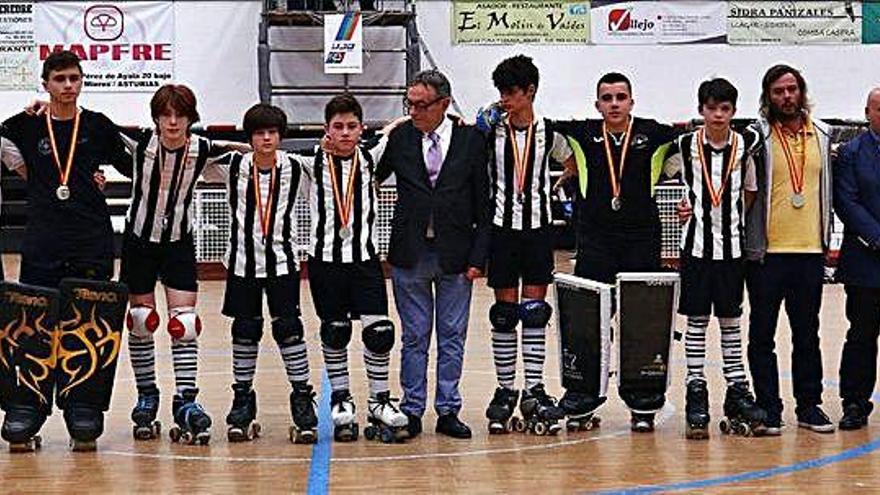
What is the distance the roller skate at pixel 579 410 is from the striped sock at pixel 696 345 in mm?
474

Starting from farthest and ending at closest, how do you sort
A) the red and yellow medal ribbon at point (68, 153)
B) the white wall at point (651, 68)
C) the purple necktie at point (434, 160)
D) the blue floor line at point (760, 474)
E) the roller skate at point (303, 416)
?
1. the white wall at point (651, 68)
2. the purple necktie at point (434, 160)
3. the roller skate at point (303, 416)
4. the red and yellow medal ribbon at point (68, 153)
5. the blue floor line at point (760, 474)

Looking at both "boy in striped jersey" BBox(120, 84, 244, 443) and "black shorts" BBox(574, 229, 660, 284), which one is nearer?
"boy in striped jersey" BBox(120, 84, 244, 443)

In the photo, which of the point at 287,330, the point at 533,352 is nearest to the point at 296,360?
the point at 287,330

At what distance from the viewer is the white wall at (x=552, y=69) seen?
2198cm

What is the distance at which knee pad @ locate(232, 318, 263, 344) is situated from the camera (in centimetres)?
746

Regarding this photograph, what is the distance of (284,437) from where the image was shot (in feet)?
25.0

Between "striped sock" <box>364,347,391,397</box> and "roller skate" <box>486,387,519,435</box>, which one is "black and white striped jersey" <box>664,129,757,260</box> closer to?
"roller skate" <box>486,387,519,435</box>

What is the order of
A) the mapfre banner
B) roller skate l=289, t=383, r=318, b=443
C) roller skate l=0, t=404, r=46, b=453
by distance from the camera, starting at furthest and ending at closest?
the mapfre banner → roller skate l=289, t=383, r=318, b=443 → roller skate l=0, t=404, r=46, b=453

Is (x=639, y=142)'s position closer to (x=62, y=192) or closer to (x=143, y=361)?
(x=143, y=361)

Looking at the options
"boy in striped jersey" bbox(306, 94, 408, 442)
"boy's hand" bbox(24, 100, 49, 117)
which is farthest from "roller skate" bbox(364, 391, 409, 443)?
"boy's hand" bbox(24, 100, 49, 117)

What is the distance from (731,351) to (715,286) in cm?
36

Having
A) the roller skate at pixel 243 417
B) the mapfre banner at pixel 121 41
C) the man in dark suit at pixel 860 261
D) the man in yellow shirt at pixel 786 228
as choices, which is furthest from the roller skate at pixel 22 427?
the mapfre banner at pixel 121 41

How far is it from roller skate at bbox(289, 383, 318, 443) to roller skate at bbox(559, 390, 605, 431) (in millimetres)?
1260

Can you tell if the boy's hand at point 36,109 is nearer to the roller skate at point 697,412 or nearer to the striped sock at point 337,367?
the striped sock at point 337,367
